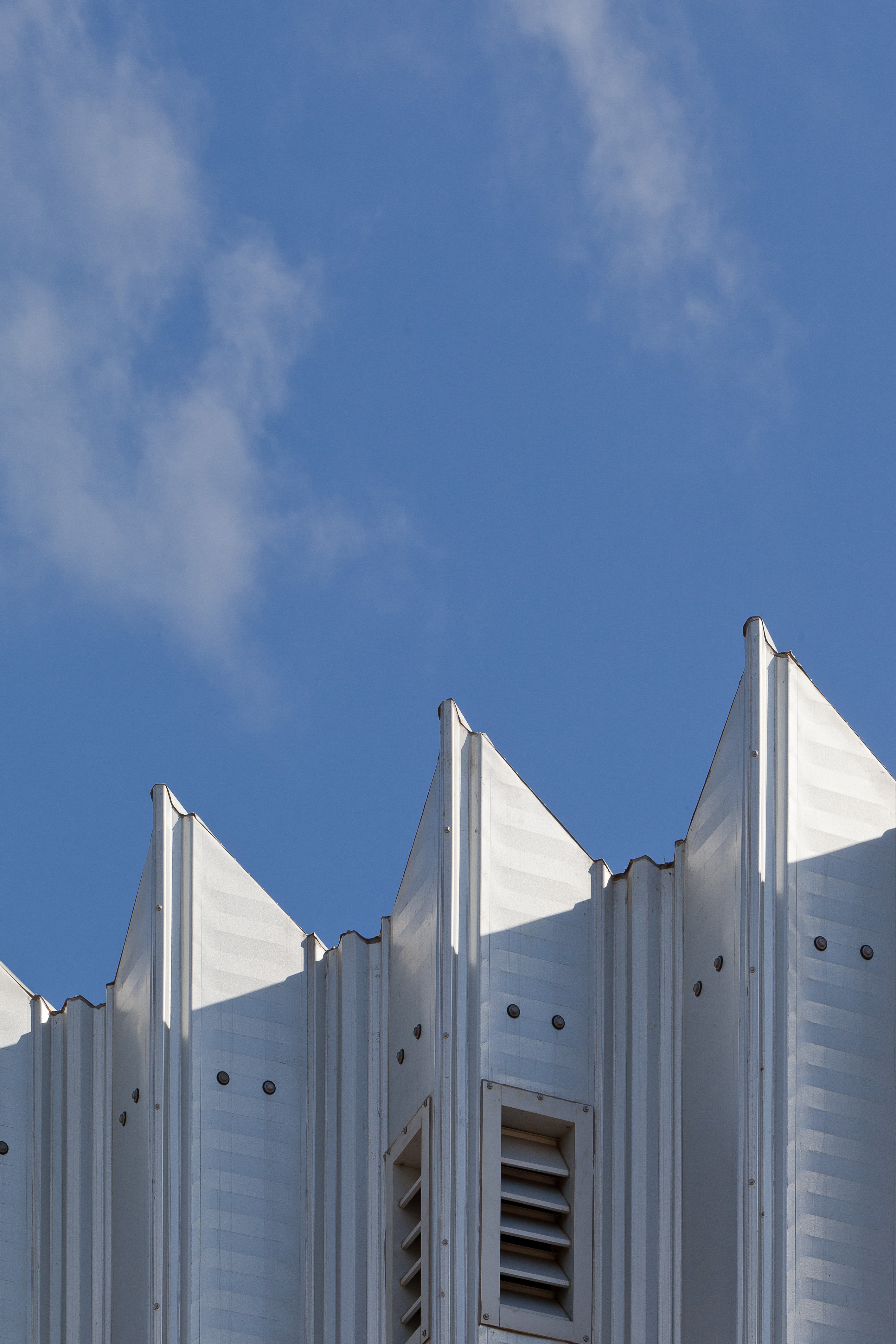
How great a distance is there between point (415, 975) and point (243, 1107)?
7.62 ft

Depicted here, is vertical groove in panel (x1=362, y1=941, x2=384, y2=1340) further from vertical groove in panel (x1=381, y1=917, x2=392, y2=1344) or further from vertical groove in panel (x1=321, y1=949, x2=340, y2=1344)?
vertical groove in panel (x1=321, y1=949, x2=340, y2=1344)

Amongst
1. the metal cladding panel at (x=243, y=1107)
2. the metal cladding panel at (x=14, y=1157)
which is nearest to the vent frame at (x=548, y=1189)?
the metal cladding panel at (x=243, y=1107)

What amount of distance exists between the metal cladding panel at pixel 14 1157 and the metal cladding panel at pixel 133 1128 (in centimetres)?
109

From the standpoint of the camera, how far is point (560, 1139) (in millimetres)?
24750

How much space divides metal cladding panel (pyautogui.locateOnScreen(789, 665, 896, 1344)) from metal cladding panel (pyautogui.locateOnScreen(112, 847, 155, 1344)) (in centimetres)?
675

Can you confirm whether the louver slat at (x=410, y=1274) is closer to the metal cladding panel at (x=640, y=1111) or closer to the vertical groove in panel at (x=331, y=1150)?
the vertical groove in panel at (x=331, y=1150)

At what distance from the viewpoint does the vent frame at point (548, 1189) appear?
23.3 meters

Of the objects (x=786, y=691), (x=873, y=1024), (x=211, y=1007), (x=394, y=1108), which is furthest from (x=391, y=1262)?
(x=786, y=691)

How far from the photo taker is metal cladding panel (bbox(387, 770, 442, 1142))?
24688 mm

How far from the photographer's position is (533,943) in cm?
2489

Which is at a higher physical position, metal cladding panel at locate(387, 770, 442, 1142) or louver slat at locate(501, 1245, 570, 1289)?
metal cladding panel at locate(387, 770, 442, 1142)

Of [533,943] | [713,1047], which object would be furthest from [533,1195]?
[533,943]

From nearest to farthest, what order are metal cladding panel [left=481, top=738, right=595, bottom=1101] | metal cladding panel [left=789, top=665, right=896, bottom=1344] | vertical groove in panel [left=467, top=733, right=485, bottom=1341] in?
metal cladding panel [left=789, top=665, right=896, bottom=1344] < vertical groove in panel [left=467, top=733, right=485, bottom=1341] < metal cladding panel [left=481, top=738, right=595, bottom=1101]

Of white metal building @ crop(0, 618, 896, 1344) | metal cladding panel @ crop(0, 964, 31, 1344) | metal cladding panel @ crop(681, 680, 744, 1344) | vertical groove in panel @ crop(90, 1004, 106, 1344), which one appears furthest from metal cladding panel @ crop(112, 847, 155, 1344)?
metal cladding panel @ crop(681, 680, 744, 1344)
